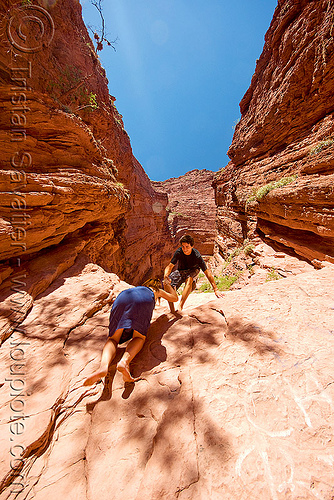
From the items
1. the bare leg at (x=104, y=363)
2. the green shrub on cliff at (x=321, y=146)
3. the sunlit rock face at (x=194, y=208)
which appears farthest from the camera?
the sunlit rock face at (x=194, y=208)

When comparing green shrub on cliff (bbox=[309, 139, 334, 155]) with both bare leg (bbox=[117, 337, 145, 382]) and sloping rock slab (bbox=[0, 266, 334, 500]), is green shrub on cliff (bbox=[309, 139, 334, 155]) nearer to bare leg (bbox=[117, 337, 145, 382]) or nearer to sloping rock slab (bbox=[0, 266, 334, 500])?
sloping rock slab (bbox=[0, 266, 334, 500])

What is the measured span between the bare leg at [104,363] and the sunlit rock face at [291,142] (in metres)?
5.99

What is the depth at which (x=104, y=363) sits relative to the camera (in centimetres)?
197

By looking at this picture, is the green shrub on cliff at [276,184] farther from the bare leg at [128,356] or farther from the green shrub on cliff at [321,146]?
the bare leg at [128,356]

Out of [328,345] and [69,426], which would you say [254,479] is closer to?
[328,345]

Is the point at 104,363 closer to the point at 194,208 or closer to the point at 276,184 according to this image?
the point at 276,184

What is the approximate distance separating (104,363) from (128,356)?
0.88ft

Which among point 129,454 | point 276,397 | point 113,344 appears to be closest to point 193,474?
point 129,454

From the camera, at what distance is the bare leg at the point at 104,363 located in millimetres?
1824

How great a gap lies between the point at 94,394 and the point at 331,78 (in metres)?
11.4

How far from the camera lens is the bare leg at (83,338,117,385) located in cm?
182

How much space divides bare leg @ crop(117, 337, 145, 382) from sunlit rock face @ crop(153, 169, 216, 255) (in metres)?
23.9

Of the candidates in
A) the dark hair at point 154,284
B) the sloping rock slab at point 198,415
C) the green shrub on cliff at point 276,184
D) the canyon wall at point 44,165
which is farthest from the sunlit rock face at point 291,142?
the canyon wall at point 44,165

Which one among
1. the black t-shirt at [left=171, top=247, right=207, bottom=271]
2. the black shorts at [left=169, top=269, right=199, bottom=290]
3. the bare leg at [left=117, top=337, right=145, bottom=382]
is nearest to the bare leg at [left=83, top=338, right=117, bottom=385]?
the bare leg at [left=117, top=337, right=145, bottom=382]
